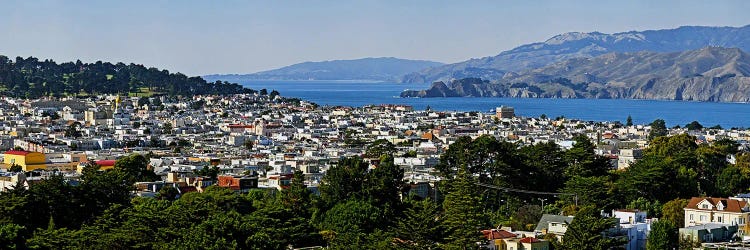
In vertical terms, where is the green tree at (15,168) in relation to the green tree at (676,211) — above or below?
above

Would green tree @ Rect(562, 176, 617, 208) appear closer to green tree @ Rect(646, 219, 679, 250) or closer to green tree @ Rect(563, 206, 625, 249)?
green tree @ Rect(646, 219, 679, 250)

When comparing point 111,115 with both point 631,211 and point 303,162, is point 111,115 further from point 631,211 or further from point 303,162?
point 631,211

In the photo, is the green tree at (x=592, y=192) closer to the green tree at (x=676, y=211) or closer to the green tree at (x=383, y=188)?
the green tree at (x=676, y=211)

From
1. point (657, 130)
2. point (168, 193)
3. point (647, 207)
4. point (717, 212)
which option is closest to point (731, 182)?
point (647, 207)

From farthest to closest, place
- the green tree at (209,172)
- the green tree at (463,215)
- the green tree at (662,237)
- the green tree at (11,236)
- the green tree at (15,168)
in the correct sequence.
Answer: the green tree at (15,168) → the green tree at (209,172) → the green tree at (662,237) → the green tree at (463,215) → the green tree at (11,236)

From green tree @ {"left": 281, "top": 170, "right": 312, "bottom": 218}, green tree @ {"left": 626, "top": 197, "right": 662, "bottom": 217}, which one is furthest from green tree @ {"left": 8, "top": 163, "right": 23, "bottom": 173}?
green tree @ {"left": 626, "top": 197, "right": 662, "bottom": 217}

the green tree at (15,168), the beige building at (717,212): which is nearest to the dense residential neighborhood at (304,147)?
the beige building at (717,212)

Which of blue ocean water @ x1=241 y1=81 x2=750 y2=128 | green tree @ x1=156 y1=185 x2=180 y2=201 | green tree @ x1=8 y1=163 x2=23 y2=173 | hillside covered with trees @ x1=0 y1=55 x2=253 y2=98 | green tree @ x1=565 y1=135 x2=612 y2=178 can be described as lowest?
blue ocean water @ x1=241 y1=81 x2=750 y2=128
